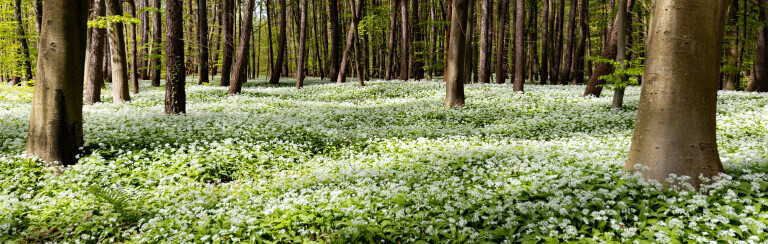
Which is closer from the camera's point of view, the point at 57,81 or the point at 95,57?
the point at 57,81

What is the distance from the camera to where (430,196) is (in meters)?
5.50

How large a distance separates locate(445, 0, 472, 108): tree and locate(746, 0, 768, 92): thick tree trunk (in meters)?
15.1

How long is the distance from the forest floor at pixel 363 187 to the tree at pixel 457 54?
341 centimetres

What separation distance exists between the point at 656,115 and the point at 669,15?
4.05 feet

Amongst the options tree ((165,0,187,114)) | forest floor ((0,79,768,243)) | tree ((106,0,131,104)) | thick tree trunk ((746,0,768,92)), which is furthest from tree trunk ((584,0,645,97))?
tree ((106,0,131,104))

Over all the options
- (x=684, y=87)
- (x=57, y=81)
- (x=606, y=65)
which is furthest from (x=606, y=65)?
(x=57, y=81)

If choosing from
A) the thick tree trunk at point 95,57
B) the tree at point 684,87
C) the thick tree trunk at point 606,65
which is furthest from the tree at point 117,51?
the thick tree trunk at point 606,65

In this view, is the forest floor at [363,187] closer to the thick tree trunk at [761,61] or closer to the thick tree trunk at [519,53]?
the thick tree trunk at [519,53]

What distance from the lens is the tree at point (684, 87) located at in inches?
182

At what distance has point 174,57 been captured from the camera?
1188cm

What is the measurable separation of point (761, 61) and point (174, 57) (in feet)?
84.3

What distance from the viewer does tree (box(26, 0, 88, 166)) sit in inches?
270

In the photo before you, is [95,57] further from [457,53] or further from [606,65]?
[606,65]

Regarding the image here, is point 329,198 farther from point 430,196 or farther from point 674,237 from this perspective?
point 674,237
